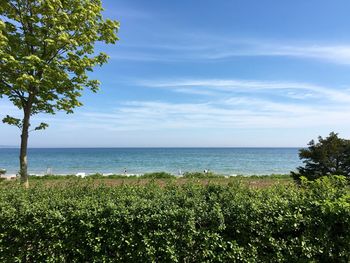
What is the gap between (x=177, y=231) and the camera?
3598 millimetres

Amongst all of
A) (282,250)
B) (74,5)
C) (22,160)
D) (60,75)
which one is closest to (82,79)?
(60,75)

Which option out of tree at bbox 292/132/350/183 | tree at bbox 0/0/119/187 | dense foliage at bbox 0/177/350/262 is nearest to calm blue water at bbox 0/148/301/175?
tree at bbox 292/132/350/183

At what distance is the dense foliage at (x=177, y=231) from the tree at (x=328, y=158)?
5.27 m

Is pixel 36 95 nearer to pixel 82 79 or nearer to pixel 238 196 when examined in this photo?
pixel 82 79

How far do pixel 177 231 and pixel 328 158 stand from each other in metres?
6.81

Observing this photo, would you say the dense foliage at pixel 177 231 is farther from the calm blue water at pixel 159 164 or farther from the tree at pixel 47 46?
the calm blue water at pixel 159 164

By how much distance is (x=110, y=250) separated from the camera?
3639 mm

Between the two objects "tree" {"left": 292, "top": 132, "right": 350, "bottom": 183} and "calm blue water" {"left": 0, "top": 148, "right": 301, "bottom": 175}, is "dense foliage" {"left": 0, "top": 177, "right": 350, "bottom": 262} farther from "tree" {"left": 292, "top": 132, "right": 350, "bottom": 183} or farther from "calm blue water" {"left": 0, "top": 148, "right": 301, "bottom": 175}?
"calm blue water" {"left": 0, "top": 148, "right": 301, "bottom": 175}

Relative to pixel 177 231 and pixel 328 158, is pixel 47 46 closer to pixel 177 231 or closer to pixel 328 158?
pixel 177 231

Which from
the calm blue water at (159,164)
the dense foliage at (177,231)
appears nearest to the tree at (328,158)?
the dense foliage at (177,231)

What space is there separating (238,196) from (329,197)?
3.88ft

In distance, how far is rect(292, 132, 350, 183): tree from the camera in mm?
8664

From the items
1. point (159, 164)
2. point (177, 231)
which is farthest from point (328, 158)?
point (159, 164)

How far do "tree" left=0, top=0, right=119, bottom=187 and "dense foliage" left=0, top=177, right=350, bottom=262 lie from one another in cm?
325
